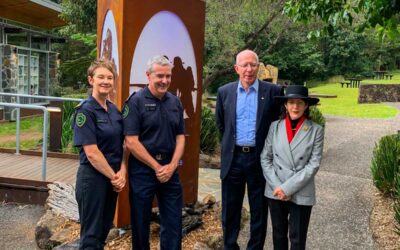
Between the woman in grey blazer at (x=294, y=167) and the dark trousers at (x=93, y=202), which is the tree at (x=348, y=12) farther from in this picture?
the dark trousers at (x=93, y=202)

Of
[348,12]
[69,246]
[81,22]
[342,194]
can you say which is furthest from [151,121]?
[81,22]

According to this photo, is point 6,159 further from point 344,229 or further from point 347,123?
point 347,123

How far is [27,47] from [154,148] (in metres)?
15.5

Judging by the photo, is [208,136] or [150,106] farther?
[208,136]

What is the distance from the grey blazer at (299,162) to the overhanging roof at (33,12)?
14.2 metres

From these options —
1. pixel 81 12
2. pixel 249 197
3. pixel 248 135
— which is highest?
pixel 81 12

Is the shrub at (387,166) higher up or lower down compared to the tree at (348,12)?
lower down

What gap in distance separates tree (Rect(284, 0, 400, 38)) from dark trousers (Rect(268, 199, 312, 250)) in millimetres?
1848

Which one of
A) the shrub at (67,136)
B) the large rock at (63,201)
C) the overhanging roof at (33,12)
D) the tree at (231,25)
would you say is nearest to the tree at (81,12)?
the overhanging roof at (33,12)

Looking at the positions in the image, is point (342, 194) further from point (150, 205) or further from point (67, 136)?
point (67, 136)

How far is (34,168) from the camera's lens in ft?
24.5

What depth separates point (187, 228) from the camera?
4.93 metres

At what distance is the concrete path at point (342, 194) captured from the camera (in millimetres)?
5395

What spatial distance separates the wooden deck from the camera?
691cm
